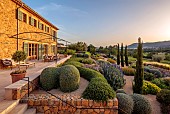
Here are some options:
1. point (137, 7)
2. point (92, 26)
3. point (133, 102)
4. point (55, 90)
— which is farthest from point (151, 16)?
point (55, 90)

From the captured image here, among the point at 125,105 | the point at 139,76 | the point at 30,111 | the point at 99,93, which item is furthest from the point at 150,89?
the point at 30,111

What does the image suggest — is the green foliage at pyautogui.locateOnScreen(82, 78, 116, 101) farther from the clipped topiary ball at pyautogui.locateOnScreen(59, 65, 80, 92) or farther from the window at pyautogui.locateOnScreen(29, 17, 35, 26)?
the window at pyautogui.locateOnScreen(29, 17, 35, 26)

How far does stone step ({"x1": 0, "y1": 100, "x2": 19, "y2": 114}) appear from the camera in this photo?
3.82 metres

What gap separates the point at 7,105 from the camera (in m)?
4.12

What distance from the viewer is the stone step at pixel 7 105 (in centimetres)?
382

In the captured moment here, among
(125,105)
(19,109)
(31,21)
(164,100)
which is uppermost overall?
(31,21)

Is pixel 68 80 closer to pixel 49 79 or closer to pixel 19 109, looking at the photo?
pixel 49 79

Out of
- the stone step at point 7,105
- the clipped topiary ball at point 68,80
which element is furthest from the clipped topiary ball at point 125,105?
the stone step at point 7,105

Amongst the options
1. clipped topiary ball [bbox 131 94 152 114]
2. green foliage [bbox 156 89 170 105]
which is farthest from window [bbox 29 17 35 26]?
green foliage [bbox 156 89 170 105]

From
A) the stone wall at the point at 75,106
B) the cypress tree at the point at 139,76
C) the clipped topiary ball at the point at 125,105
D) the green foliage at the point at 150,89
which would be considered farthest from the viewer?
the green foliage at the point at 150,89

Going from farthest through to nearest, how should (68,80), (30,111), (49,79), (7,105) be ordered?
1. (49,79)
2. (68,80)
3. (30,111)
4. (7,105)

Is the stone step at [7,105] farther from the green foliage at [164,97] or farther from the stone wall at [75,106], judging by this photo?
the green foliage at [164,97]

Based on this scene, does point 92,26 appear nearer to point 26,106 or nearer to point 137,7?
point 137,7

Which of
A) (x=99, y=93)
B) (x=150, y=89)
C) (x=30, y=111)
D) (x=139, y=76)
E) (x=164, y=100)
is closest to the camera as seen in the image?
(x=30, y=111)
